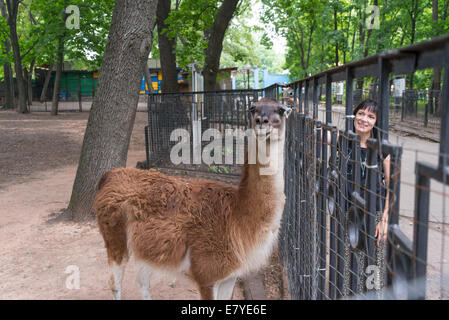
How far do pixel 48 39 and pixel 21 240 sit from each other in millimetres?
14971

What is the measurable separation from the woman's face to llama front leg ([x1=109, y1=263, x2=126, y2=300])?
7.66 ft

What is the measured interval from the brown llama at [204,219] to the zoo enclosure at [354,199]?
323mm

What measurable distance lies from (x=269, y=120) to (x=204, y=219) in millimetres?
916

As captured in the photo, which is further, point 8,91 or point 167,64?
point 8,91

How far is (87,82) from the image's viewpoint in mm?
42688

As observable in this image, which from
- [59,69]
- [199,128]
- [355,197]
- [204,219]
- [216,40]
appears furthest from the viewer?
[59,69]

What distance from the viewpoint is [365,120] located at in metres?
3.56

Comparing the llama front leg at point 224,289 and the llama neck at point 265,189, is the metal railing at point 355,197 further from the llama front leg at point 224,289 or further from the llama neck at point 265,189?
the llama front leg at point 224,289

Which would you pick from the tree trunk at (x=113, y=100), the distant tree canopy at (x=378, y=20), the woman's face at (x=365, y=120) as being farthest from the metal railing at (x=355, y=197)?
the distant tree canopy at (x=378, y=20)

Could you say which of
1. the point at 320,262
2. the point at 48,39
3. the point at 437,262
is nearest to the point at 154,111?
the point at 437,262

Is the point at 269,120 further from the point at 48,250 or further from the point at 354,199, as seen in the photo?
the point at 48,250

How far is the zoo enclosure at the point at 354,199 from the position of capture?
1.35 meters

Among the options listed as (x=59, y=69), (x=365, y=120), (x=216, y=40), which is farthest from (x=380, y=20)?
(x=365, y=120)
